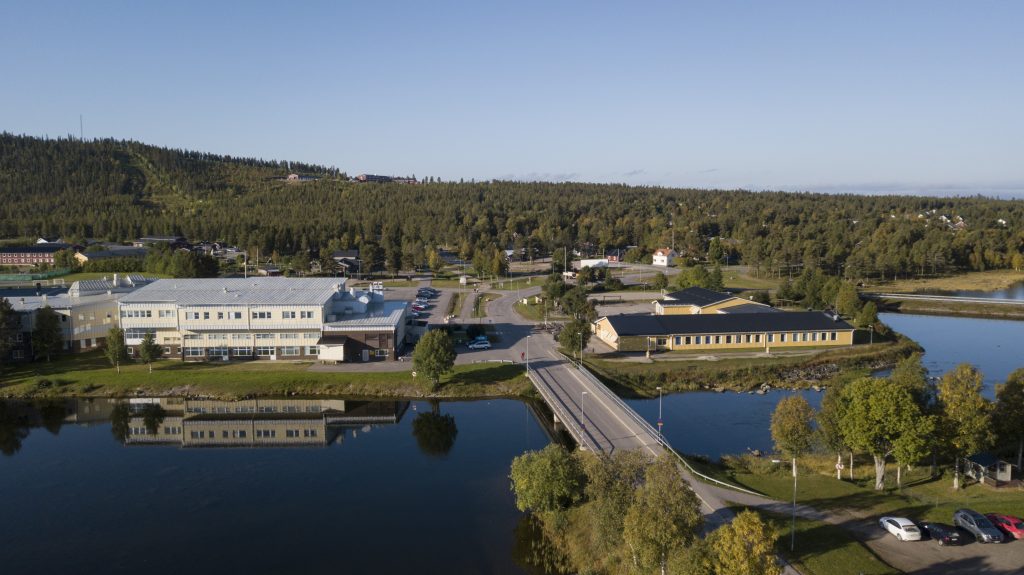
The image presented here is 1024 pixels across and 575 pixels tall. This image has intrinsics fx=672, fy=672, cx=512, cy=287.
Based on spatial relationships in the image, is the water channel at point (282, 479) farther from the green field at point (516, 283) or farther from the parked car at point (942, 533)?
the green field at point (516, 283)

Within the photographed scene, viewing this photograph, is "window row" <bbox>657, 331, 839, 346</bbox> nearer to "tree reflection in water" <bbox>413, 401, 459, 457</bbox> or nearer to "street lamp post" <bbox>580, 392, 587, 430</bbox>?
"street lamp post" <bbox>580, 392, 587, 430</bbox>

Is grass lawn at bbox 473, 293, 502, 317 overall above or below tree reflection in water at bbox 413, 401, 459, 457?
above

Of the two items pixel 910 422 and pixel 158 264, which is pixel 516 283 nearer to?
pixel 158 264

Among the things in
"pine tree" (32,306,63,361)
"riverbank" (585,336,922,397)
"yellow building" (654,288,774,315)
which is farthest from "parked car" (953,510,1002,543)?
"pine tree" (32,306,63,361)

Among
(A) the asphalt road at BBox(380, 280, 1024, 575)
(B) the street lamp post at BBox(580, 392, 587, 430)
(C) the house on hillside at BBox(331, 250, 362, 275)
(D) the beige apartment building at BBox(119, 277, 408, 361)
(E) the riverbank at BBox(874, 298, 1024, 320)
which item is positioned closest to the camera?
(A) the asphalt road at BBox(380, 280, 1024, 575)

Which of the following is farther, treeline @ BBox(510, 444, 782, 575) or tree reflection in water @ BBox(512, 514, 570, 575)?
tree reflection in water @ BBox(512, 514, 570, 575)

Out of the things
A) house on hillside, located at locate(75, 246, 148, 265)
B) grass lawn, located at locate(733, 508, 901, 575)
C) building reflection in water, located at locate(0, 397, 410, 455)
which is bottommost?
building reflection in water, located at locate(0, 397, 410, 455)

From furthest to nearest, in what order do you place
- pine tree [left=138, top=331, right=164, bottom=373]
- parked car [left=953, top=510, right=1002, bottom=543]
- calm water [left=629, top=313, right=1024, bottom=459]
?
pine tree [left=138, top=331, right=164, bottom=373] < calm water [left=629, top=313, right=1024, bottom=459] < parked car [left=953, top=510, right=1002, bottom=543]

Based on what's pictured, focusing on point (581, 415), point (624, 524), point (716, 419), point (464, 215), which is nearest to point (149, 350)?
point (581, 415)
